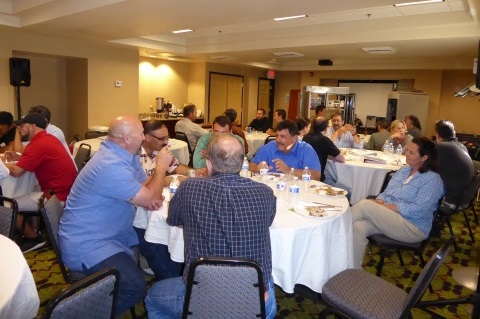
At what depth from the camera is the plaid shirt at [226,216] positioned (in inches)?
71.6

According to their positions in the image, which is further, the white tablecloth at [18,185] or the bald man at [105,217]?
the white tablecloth at [18,185]

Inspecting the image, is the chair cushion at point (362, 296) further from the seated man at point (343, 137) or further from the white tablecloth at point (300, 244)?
the seated man at point (343, 137)

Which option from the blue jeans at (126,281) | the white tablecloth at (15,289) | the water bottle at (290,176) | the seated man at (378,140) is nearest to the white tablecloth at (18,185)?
the blue jeans at (126,281)

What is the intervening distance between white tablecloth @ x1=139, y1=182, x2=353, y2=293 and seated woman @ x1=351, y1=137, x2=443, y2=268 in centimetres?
61

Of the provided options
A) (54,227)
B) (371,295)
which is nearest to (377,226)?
(371,295)

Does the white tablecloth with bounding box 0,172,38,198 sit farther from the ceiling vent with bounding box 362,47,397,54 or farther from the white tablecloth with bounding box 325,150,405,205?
the ceiling vent with bounding box 362,47,397,54

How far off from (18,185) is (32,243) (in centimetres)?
63

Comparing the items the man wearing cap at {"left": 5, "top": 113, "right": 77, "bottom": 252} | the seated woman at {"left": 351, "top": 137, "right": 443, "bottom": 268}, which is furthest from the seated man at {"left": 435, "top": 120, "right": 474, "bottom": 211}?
the man wearing cap at {"left": 5, "top": 113, "right": 77, "bottom": 252}

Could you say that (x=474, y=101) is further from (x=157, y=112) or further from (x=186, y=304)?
(x=186, y=304)

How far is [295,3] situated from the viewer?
469 centimetres

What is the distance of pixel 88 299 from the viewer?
1412mm

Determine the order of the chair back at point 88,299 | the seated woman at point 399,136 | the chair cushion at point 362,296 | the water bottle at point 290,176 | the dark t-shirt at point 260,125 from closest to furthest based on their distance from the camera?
the chair back at point 88,299 < the chair cushion at point 362,296 < the water bottle at point 290,176 < the seated woman at point 399,136 < the dark t-shirt at point 260,125

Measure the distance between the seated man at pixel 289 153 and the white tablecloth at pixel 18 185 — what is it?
2380 mm

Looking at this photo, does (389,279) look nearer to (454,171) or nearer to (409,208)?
(409,208)
